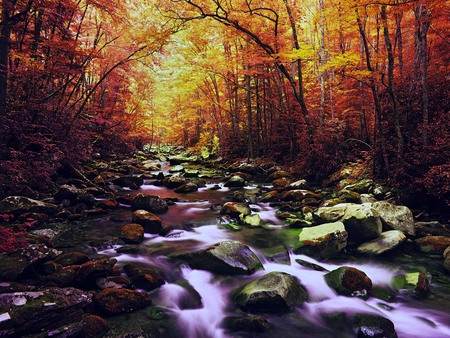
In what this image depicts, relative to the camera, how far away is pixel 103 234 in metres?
6.81

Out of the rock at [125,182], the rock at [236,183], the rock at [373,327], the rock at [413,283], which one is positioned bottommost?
the rock at [373,327]

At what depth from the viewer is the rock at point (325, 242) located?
584cm

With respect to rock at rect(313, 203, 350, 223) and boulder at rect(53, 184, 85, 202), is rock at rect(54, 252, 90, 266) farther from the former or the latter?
rock at rect(313, 203, 350, 223)

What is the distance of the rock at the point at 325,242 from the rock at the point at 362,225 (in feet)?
0.80

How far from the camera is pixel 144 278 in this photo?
4703 millimetres

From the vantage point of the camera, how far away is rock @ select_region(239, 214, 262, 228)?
7.75 m

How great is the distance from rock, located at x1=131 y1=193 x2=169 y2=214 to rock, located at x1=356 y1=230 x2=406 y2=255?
576cm

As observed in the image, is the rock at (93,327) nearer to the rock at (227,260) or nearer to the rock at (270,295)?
the rock at (270,295)

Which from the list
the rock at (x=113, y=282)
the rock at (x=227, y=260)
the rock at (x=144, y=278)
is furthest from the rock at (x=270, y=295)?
the rock at (x=113, y=282)

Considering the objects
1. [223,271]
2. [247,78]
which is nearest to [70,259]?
[223,271]

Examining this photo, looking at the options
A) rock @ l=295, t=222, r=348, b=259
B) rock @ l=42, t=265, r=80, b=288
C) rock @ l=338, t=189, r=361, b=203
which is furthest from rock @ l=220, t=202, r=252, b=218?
rock @ l=42, t=265, r=80, b=288

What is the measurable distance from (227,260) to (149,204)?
4587mm

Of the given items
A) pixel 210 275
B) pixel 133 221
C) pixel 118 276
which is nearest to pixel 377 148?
pixel 210 275

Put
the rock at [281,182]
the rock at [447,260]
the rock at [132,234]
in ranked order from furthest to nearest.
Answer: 1. the rock at [281,182]
2. the rock at [132,234]
3. the rock at [447,260]
